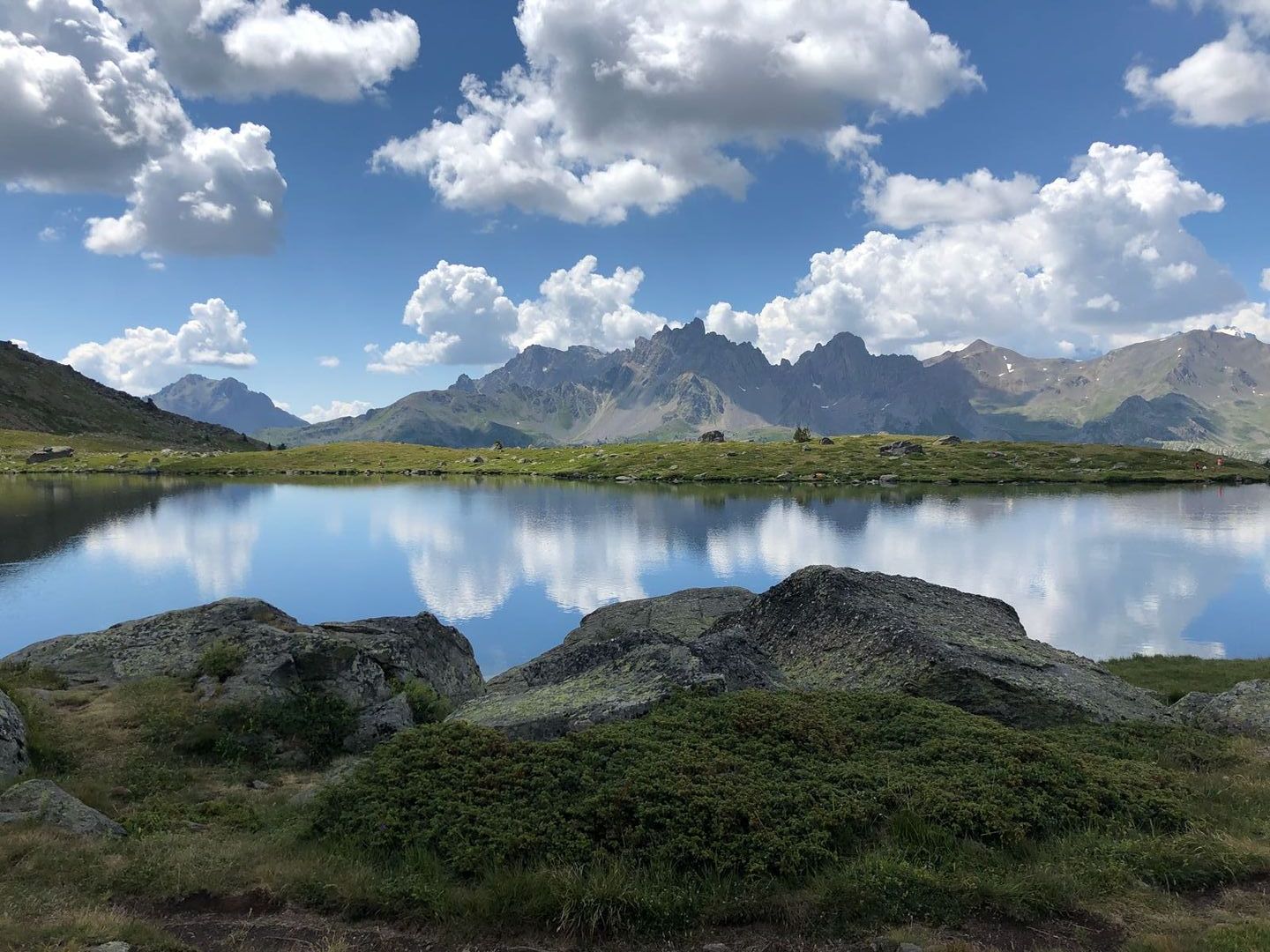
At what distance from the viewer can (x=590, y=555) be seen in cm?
6931

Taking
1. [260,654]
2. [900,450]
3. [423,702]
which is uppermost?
[900,450]

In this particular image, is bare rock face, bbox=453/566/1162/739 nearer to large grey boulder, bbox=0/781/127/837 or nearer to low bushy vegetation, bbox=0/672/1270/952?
low bushy vegetation, bbox=0/672/1270/952

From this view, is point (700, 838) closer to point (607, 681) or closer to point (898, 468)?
point (607, 681)

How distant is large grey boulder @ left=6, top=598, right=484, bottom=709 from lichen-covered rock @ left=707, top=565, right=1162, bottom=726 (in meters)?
11.3

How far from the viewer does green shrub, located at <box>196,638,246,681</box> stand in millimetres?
20938

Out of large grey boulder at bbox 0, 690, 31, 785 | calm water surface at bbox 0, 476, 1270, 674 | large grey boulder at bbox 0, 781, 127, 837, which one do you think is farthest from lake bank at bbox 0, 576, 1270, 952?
calm water surface at bbox 0, 476, 1270, 674

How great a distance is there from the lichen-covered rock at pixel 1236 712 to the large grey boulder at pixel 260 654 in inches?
916

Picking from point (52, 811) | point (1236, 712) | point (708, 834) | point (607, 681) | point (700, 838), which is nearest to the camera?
point (700, 838)

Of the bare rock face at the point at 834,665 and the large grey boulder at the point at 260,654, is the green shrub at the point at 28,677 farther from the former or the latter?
the bare rock face at the point at 834,665

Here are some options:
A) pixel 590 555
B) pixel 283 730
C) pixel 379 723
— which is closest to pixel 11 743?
pixel 283 730

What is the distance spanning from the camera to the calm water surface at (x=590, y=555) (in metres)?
46.5

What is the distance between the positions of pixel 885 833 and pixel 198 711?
60.1 ft

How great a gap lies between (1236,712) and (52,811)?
1112 inches

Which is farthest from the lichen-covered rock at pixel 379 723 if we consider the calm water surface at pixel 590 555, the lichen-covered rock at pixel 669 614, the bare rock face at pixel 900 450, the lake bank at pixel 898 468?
the bare rock face at pixel 900 450
